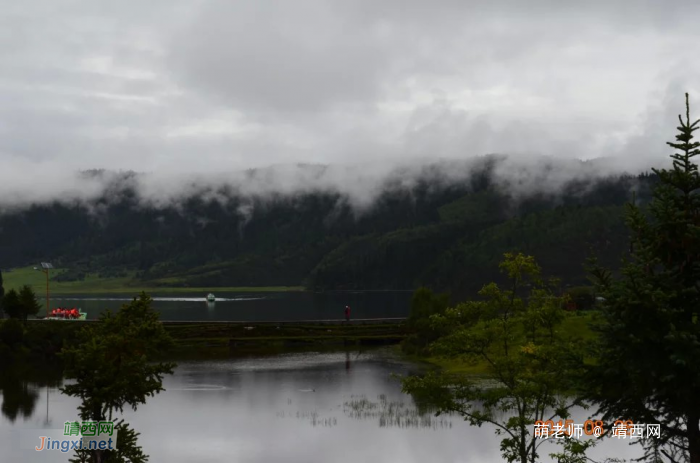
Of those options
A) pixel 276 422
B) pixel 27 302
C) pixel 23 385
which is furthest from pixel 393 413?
pixel 27 302

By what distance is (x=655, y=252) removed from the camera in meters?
26.3

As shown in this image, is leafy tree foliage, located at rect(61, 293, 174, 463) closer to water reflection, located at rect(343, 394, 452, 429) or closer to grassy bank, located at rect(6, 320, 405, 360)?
water reflection, located at rect(343, 394, 452, 429)

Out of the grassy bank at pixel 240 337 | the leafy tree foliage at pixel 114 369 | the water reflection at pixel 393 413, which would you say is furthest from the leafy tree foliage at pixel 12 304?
the leafy tree foliage at pixel 114 369

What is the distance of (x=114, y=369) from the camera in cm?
3288

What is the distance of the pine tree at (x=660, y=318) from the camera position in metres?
24.3

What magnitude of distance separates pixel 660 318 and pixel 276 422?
59.0 m

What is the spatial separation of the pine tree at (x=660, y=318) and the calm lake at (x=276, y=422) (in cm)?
3693

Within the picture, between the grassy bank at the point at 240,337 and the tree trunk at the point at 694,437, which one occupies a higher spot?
the tree trunk at the point at 694,437

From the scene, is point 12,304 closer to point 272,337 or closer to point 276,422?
point 272,337

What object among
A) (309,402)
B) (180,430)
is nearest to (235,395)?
(309,402)

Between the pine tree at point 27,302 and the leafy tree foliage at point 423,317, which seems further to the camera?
the pine tree at point 27,302

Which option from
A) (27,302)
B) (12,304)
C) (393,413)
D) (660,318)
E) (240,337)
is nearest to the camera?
(660,318)

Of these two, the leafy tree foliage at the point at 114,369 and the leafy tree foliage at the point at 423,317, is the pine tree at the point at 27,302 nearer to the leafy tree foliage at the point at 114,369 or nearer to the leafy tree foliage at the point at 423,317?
the leafy tree foliage at the point at 423,317

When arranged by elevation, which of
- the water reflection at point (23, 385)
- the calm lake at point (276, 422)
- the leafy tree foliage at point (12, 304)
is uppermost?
the leafy tree foliage at point (12, 304)
